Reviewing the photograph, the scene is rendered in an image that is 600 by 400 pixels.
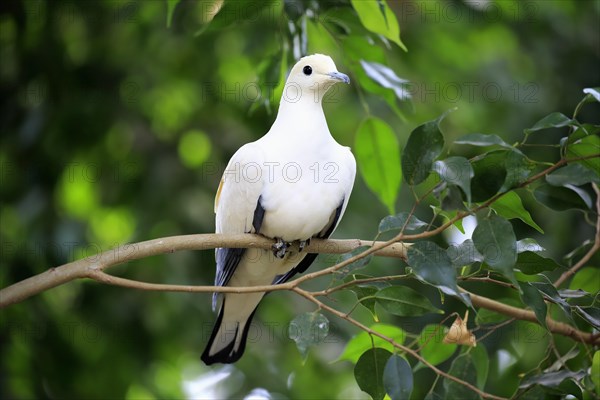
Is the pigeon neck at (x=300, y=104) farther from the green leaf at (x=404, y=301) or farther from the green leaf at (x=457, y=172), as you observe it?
the green leaf at (x=457, y=172)

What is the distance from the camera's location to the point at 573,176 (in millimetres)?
1956

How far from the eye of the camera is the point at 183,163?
15.4ft

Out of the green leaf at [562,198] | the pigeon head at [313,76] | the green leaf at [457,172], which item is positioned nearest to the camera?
the green leaf at [457,172]

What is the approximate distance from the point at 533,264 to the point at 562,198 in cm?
26

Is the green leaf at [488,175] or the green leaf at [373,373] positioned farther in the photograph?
the green leaf at [373,373]

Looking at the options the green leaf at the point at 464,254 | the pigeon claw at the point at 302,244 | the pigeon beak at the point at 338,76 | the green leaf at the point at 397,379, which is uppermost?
the pigeon beak at the point at 338,76

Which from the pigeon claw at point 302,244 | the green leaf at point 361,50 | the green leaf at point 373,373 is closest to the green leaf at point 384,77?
the green leaf at point 361,50

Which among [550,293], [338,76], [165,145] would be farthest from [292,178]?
[165,145]

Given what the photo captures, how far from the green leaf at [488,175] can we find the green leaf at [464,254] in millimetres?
155

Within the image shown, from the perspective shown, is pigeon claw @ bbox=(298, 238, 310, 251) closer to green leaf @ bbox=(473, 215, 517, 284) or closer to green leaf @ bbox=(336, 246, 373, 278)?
green leaf @ bbox=(336, 246, 373, 278)

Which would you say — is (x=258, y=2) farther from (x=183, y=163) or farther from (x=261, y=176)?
(x=183, y=163)

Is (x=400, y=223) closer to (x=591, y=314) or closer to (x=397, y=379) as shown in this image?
(x=397, y=379)

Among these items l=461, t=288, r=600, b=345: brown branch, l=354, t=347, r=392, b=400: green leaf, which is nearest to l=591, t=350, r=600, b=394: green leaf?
l=461, t=288, r=600, b=345: brown branch

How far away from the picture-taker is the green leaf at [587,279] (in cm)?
264
